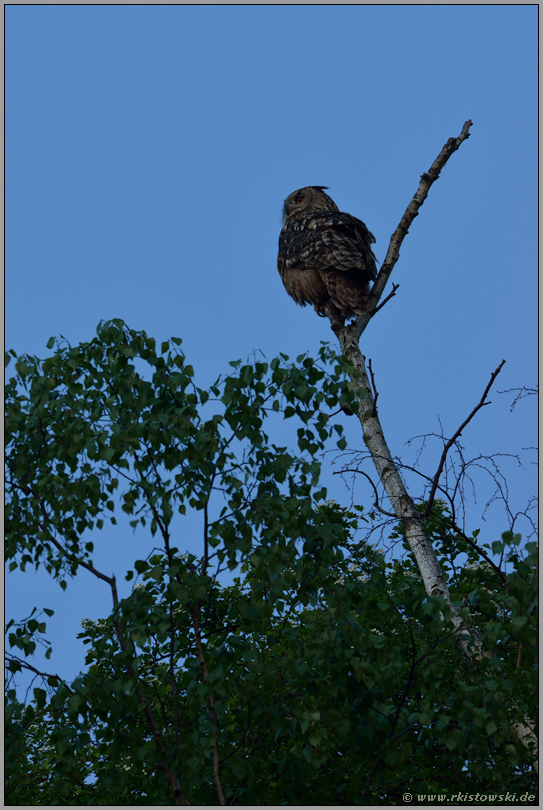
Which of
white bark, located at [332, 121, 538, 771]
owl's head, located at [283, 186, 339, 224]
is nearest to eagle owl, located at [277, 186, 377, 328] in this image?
white bark, located at [332, 121, 538, 771]

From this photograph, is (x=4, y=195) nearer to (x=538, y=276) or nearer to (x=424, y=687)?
(x=538, y=276)

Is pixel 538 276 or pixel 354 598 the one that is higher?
pixel 538 276

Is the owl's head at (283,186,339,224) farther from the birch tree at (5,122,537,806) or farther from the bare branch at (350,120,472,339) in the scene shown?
the birch tree at (5,122,537,806)

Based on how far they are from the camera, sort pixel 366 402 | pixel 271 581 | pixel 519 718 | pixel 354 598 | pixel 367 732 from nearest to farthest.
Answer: pixel 519 718, pixel 367 732, pixel 271 581, pixel 354 598, pixel 366 402

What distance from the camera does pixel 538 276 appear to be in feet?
17.4

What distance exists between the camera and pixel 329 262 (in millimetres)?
7105

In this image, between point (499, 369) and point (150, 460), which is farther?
point (499, 369)

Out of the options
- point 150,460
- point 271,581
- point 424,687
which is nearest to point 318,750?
point 424,687

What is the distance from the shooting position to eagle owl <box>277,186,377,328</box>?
688cm

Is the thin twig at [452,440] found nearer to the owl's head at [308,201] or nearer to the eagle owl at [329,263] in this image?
the eagle owl at [329,263]

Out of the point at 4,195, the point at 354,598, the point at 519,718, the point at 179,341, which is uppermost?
the point at 4,195

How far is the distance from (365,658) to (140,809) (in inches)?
59.6

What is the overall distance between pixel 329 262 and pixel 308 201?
2.99m

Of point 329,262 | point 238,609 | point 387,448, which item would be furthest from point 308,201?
point 238,609
